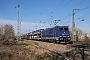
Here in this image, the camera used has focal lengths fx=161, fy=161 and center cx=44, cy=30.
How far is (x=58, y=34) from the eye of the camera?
31.1m

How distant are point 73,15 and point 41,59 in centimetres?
2999

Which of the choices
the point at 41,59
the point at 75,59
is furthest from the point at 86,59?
the point at 41,59

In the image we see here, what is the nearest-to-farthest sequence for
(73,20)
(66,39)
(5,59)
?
(5,59) → (66,39) → (73,20)

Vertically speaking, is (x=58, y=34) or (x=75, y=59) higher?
(x=58, y=34)

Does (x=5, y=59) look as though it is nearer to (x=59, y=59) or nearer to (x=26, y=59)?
(x=26, y=59)

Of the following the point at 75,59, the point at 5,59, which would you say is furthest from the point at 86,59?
the point at 5,59

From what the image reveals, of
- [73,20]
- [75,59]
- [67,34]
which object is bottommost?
[75,59]

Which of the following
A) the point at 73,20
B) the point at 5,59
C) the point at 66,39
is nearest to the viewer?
the point at 5,59

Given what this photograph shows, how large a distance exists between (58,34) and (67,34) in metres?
1.79

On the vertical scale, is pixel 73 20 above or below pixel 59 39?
above

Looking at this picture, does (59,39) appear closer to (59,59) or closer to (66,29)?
(66,29)

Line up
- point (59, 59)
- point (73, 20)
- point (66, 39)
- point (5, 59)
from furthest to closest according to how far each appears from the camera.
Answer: point (73, 20) < point (66, 39) < point (59, 59) < point (5, 59)

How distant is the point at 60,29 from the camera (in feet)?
103

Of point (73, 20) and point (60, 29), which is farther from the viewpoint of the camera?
point (73, 20)
